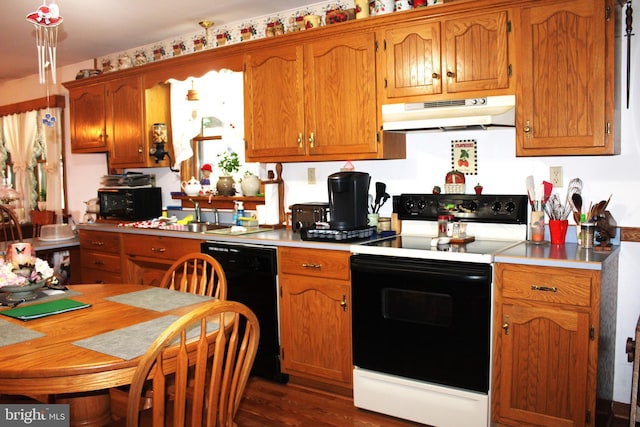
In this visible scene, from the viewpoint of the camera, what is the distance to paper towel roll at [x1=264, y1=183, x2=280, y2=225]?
3826mm

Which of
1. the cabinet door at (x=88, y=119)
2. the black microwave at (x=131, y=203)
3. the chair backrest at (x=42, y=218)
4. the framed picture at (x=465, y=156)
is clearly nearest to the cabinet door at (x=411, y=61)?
the framed picture at (x=465, y=156)

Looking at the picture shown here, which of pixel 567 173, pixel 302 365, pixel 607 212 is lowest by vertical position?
pixel 302 365

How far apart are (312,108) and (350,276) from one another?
1.13 meters

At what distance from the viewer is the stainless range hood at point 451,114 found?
2.68 metres

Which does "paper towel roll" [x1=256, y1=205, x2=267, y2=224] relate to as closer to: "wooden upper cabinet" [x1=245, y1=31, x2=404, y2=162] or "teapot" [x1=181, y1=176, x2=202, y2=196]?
"wooden upper cabinet" [x1=245, y1=31, x2=404, y2=162]

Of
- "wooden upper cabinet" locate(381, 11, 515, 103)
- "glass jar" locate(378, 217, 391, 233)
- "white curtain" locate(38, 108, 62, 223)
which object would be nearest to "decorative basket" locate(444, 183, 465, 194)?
"glass jar" locate(378, 217, 391, 233)

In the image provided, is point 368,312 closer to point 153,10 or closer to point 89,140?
point 153,10

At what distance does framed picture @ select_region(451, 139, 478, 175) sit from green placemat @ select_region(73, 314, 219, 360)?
193cm

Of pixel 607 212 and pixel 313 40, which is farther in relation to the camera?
pixel 313 40

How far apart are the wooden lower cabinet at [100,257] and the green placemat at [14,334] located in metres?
2.49

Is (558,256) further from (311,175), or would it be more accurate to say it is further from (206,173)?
(206,173)

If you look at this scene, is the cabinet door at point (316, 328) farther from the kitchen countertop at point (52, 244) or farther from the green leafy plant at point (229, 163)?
the kitchen countertop at point (52, 244)

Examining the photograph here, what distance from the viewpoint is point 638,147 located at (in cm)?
267

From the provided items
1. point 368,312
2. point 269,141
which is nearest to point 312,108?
Result: point 269,141
